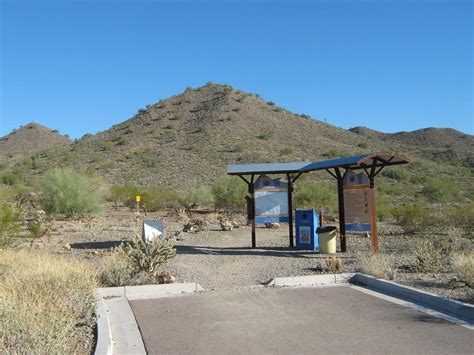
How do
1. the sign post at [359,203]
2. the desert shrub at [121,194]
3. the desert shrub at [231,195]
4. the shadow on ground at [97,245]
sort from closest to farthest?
the sign post at [359,203] → the shadow on ground at [97,245] → the desert shrub at [231,195] → the desert shrub at [121,194]

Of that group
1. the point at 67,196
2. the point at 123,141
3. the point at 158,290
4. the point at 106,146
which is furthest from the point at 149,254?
the point at 123,141

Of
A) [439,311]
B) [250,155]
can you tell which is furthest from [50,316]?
[250,155]

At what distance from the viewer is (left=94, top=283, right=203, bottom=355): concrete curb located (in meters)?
6.74

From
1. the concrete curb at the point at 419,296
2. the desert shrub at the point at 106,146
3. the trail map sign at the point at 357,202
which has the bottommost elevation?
the concrete curb at the point at 419,296

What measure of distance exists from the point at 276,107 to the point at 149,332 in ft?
246

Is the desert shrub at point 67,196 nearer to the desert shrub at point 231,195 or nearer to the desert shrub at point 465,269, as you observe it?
the desert shrub at point 231,195

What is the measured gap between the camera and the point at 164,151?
62406mm

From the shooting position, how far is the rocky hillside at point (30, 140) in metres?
91.5

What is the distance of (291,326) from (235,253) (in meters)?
8.76

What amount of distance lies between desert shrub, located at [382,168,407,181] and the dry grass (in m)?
46.7

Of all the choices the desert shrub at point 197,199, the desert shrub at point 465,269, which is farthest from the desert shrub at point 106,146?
the desert shrub at point 465,269

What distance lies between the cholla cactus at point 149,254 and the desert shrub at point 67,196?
1670cm

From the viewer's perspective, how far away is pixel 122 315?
8.48m

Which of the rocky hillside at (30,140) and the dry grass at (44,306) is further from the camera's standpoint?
the rocky hillside at (30,140)
